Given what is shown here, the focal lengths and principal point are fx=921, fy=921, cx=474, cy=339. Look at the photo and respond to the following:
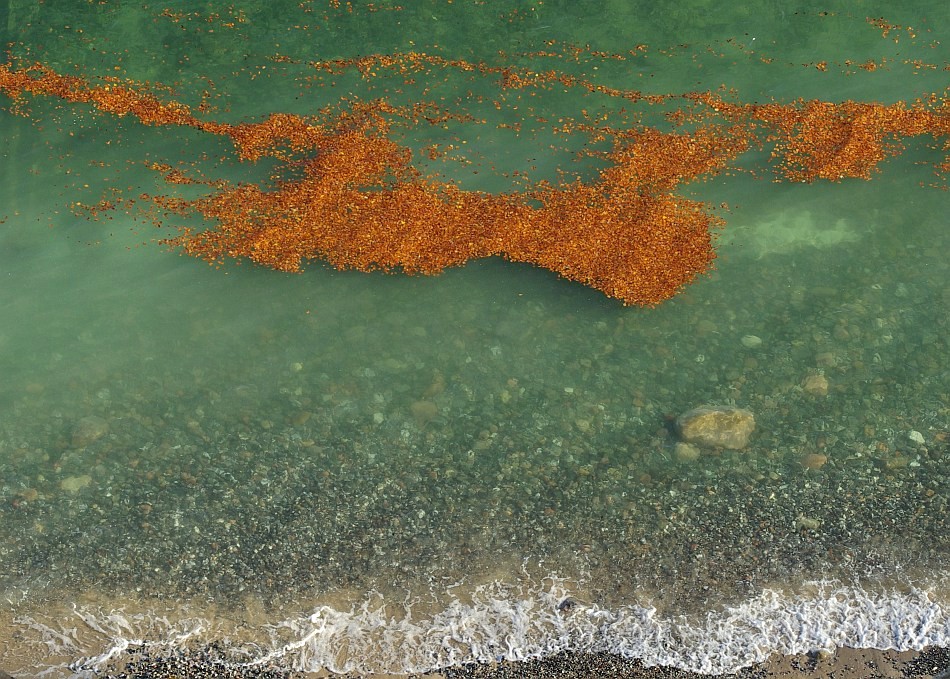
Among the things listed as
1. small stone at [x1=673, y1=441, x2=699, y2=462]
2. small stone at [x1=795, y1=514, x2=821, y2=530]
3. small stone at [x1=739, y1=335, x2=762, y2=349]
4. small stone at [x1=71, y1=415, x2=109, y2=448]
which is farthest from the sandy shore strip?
small stone at [x1=739, y1=335, x2=762, y2=349]

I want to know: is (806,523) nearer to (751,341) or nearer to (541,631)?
(751,341)

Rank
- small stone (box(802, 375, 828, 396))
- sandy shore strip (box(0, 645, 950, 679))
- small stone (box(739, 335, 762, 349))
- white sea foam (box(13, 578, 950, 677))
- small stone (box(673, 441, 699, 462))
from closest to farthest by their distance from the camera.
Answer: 1. sandy shore strip (box(0, 645, 950, 679))
2. white sea foam (box(13, 578, 950, 677))
3. small stone (box(673, 441, 699, 462))
4. small stone (box(802, 375, 828, 396))
5. small stone (box(739, 335, 762, 349))

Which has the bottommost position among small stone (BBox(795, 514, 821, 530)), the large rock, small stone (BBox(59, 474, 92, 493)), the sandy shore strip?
the sandy shore strip

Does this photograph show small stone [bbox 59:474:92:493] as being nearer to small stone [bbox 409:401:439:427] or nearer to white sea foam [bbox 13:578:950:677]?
white sea foam [bbox 13:578:950:677]

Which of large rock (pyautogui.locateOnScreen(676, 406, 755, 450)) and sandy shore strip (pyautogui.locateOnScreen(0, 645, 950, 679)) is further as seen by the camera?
large rock (pyautogui.locateOnScreen(676, 406, 755, 450))

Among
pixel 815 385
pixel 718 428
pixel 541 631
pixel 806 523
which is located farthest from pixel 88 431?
pixel 815 385

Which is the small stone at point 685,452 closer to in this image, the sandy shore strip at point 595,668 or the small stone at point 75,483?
the sandy shore strip at point 595,668
